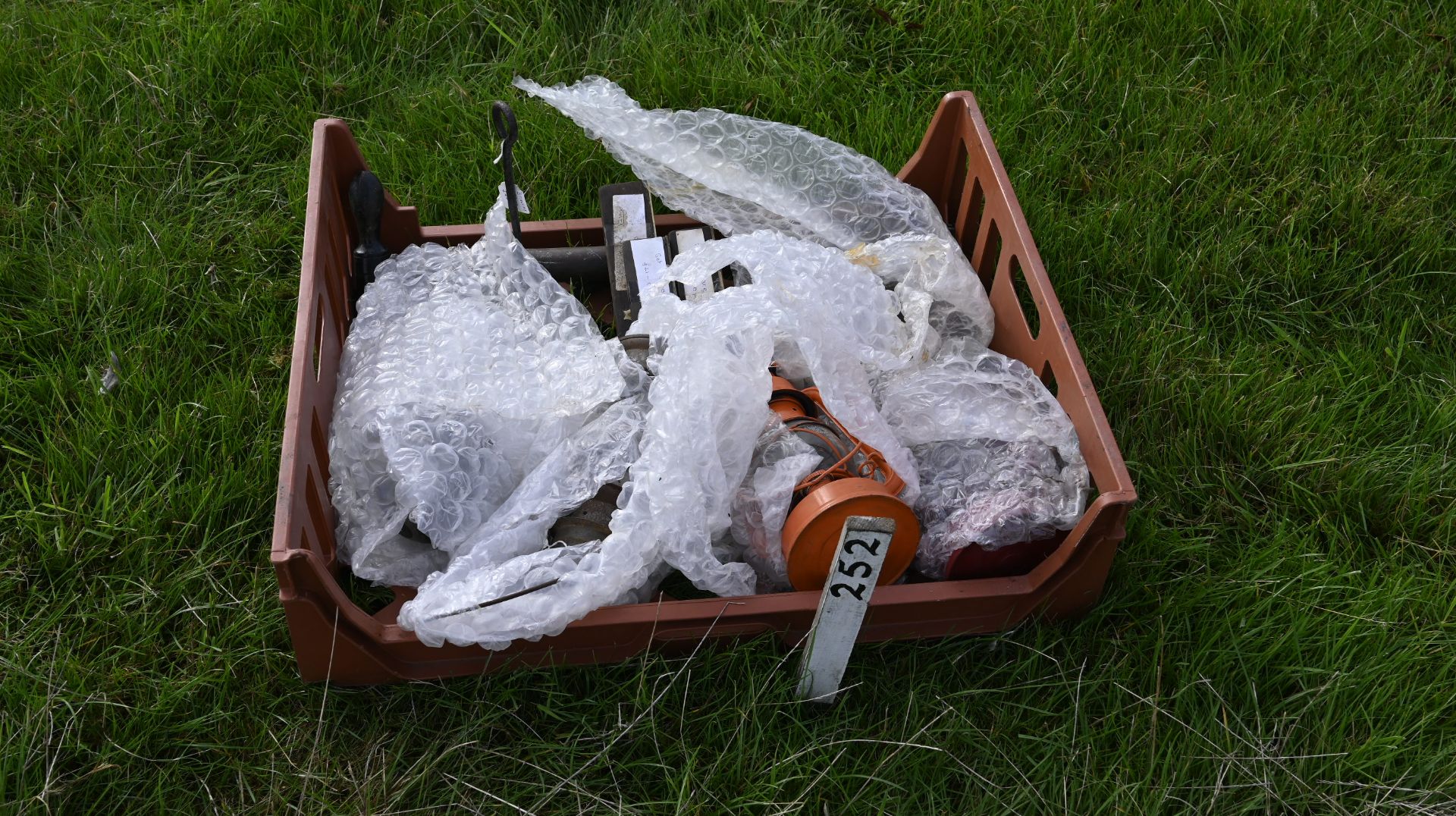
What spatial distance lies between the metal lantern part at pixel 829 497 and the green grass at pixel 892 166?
0.17 meters

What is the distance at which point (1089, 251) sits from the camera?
8.62ft

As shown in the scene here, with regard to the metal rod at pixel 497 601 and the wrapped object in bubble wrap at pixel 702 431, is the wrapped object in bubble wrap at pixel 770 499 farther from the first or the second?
the metal rod at pixel 497 601

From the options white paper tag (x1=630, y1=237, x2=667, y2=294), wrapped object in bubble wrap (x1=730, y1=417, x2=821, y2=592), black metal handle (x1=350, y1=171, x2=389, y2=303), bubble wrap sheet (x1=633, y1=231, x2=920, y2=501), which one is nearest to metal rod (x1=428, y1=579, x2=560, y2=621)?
wrapped object in bubble wrap (x1=730, y1=417, x2=821, y2=592)

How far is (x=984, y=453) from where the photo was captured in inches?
78.5

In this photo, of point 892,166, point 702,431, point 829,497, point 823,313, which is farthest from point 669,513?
point 892,166

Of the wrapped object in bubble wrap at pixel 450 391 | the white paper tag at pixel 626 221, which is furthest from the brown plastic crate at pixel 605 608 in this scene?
the white paper tag at pixel 626 221

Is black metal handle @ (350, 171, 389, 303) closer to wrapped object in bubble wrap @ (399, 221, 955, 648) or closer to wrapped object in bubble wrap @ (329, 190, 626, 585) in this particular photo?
wrapped object in bubble wrap @ (329, 190, 626, 585)

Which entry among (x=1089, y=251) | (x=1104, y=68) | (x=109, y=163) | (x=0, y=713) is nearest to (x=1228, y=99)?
(x=1104, y=68)

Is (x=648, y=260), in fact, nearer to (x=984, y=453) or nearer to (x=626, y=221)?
(x=626, y=221)

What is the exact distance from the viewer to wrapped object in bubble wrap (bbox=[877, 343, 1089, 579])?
73.7 inches

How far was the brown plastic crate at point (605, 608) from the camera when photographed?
169cm

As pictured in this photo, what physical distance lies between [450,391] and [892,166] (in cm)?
129

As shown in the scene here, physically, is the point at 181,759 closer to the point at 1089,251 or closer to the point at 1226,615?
the point at 1226,615

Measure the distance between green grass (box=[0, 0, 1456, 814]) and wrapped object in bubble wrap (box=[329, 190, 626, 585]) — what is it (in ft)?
0.81
